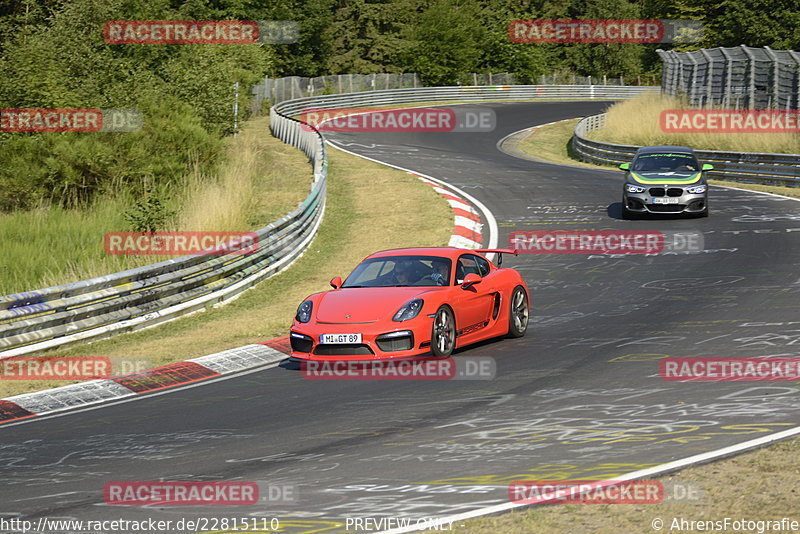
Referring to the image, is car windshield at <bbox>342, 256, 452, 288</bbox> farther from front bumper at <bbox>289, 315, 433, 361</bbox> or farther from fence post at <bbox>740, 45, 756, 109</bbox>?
fence post at <bbox>740, 45, 756, 109</bbox>

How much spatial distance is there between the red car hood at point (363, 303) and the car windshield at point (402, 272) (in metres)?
0.28

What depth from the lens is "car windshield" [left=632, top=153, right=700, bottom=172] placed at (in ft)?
78.5

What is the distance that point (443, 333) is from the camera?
11.8 m

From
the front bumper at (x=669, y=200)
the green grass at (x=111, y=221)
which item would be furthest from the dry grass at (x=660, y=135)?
the green grass at (x=111, y=221)

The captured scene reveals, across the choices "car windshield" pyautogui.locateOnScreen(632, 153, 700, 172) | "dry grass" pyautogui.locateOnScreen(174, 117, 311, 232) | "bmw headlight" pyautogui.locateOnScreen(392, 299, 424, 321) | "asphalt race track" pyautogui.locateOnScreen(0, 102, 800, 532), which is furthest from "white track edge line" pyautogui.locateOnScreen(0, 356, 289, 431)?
"car windshield" pyautogui.locateOnScreen(632, 153, 700, 172)

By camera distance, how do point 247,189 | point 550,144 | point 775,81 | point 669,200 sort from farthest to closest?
point 550,144, point 775,81, point 247,189, point 669,200

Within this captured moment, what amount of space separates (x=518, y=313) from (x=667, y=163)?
39.8 feet

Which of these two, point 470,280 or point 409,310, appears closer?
point 409,310

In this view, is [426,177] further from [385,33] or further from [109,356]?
[385,33]

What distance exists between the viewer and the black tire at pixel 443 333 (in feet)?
38.2

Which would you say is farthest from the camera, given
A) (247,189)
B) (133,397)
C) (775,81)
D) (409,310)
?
(775,81)

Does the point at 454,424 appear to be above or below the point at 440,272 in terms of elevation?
below

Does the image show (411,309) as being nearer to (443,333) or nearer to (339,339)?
(443,333)

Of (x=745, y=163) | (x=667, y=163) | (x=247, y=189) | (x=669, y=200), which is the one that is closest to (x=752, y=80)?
(x=745, y=163)
